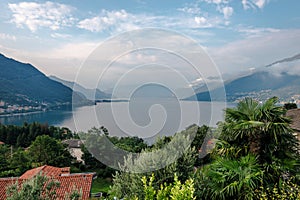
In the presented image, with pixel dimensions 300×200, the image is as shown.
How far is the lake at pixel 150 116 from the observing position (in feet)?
17.2

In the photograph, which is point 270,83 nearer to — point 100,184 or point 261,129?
point 261,129

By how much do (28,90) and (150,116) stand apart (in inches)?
4589

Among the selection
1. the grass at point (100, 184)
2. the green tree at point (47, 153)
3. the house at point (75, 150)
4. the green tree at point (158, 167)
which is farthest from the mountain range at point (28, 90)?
the green tree at point (158, 167)

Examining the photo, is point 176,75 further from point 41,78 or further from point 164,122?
point 41,78

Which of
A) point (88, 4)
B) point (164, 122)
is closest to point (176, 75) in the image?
point (164, 122)

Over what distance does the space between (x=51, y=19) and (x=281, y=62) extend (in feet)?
50.6

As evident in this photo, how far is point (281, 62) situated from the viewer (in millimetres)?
18453

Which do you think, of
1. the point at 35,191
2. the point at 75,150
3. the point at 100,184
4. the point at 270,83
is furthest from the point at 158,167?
the point at 75,150

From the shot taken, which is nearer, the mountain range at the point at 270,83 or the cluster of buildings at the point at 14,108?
the mountain range at the point at 270,83

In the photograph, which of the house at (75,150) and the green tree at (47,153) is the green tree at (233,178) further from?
the house at (75,150)

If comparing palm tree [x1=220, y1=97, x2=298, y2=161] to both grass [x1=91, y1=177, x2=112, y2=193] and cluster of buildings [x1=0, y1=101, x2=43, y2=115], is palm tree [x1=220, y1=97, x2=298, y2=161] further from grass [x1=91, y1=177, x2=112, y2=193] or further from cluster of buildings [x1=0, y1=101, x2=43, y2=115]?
cluster of buildings [x1=0, y1=101, x2=43, y2=115]

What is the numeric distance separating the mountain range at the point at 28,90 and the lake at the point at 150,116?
78.3 meters

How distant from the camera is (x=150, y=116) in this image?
5281 millimetres

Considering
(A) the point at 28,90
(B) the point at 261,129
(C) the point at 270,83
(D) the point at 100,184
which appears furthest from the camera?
(A) the point at 28,90
